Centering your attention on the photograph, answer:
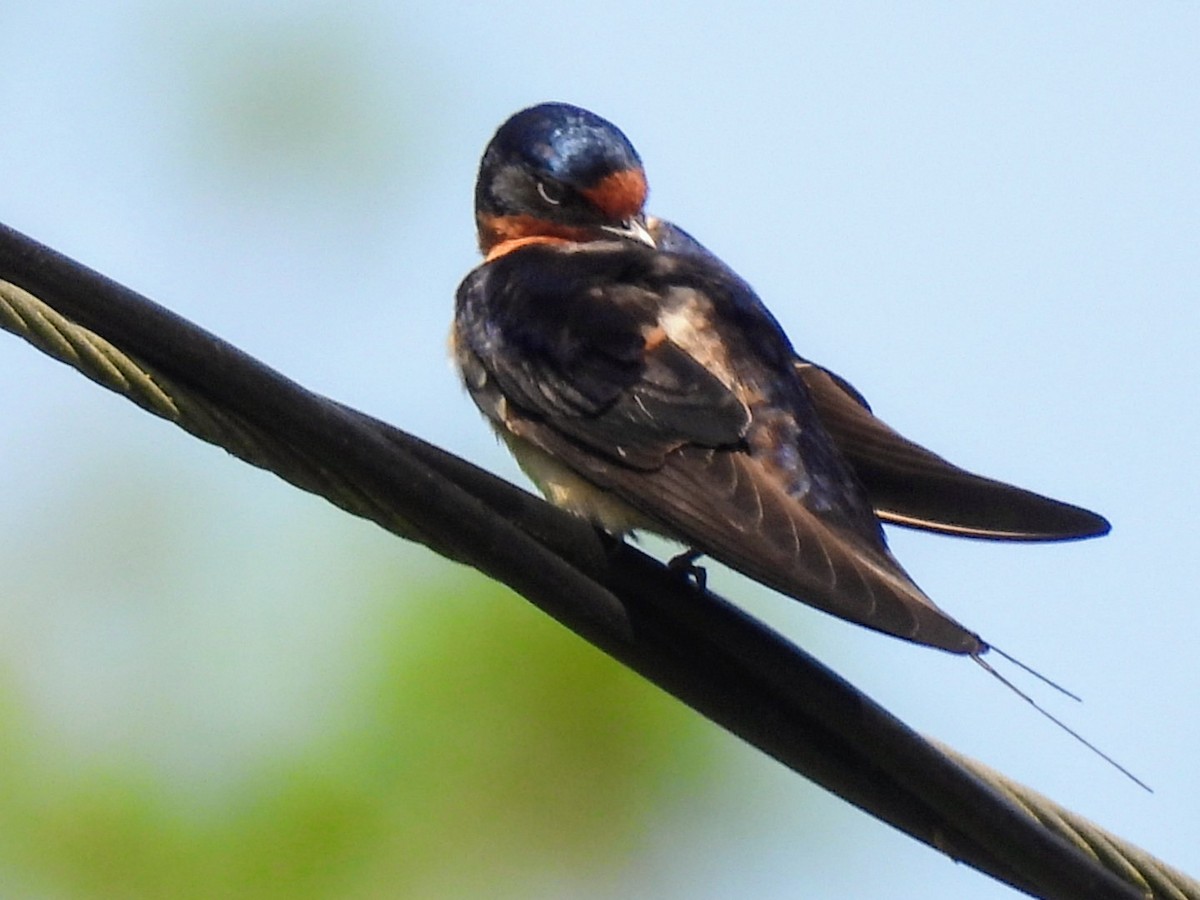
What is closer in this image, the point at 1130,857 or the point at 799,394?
the point at 1130,857

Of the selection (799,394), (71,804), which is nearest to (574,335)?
(799,394)

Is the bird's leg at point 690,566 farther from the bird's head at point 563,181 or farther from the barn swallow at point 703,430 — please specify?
the bird's head at point 563,181

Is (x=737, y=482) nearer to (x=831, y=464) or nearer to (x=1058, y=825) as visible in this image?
(x=831, y=464)

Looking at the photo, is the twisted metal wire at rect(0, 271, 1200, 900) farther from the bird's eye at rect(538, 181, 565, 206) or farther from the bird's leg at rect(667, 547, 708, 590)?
the bird's eye at rect(538, 181, 565, 206)

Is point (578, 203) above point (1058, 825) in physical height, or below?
above

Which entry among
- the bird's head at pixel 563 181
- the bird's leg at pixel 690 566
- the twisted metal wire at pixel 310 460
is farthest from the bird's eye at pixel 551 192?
the twisted metal wire at pixel 310 460
